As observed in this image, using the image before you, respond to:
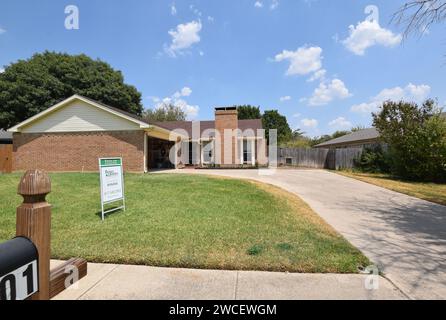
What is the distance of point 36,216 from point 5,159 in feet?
62.8

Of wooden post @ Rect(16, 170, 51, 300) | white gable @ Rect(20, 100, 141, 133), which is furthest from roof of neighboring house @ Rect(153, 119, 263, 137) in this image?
wooden post @ Rect(16, 170, 51, 300)

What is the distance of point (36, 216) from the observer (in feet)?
5.21

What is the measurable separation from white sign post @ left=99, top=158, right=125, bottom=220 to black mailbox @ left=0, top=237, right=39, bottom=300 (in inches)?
170

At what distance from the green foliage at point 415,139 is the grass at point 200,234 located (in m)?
11.4

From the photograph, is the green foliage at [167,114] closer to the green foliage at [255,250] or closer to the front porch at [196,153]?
the front porch at [196,153]

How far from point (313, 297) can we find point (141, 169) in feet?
46.8

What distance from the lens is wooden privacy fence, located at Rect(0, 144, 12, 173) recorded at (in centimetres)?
1608

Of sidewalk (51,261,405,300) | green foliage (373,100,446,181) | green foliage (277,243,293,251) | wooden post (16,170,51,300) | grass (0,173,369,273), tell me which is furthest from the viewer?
green foliage (373,100,446,181)

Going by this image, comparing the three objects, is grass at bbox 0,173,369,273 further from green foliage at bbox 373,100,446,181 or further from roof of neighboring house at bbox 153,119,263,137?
roof of neighboring house at bbox 153,119,263,137

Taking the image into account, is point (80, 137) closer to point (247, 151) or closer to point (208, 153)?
point (208, 153)

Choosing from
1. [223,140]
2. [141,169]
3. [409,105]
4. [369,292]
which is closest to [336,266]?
[369,292]

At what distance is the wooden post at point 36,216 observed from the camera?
5.13ft

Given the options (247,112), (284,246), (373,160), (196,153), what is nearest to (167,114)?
(247,112)
